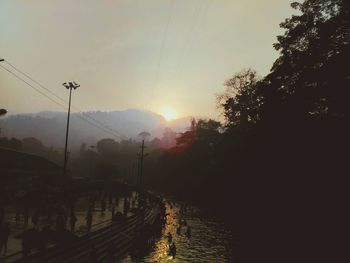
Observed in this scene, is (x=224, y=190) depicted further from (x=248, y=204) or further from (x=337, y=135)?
(x=337, y=135)

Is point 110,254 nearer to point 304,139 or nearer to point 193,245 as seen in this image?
point 193,245

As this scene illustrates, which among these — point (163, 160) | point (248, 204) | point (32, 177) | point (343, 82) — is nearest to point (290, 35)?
point (343, 82)

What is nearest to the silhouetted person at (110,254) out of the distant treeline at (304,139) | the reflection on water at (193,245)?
the reflection on water at (193,245)

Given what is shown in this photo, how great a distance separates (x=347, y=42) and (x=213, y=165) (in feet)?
219

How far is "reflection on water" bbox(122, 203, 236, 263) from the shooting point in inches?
1351

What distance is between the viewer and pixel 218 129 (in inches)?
4801

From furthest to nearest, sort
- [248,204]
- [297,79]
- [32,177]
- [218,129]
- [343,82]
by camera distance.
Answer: [218,129] < [248,204] < [32,177] < [297,79] < [343,82]

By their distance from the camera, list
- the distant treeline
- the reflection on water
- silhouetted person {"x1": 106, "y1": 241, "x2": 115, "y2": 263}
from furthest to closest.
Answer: the distant treeline → the reflection on water → silhouetted person {"x1": 106, "y1": 241, "x2": 115, "y2": 263}

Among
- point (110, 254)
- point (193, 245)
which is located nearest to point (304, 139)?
point (193, 245)

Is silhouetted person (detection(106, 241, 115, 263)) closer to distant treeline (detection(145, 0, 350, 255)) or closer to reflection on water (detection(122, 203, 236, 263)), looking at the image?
reflection on water (detection(122, 203, 236, 263))

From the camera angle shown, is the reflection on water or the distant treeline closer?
the reflection on water

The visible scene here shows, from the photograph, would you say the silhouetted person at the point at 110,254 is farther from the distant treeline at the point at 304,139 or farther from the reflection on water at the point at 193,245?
the distant treeline at the point at 304,139

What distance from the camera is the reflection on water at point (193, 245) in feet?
113

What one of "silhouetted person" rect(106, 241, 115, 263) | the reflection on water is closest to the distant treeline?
the reflection on water
